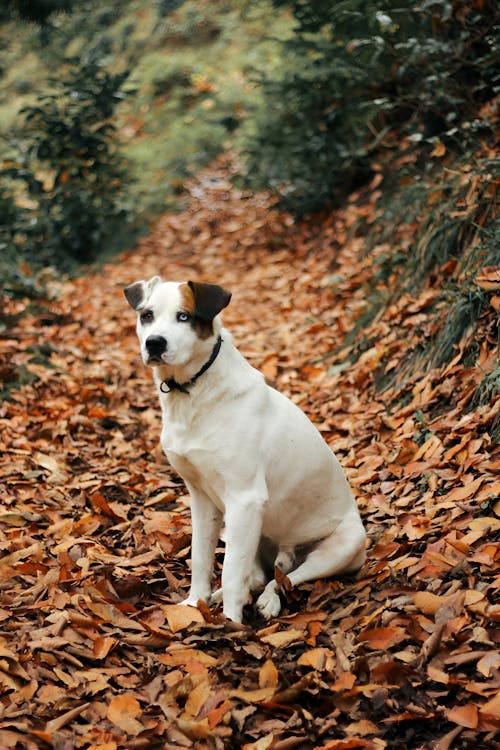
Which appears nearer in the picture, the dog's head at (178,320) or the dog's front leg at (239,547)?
the dog's head at (178,320)

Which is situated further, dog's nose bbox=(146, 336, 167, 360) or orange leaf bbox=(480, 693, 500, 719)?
dog's nose bbox=(146, 336, 167, 360)

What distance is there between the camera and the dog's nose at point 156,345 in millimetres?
3494

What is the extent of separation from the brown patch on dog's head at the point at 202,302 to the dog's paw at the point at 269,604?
1425 mm

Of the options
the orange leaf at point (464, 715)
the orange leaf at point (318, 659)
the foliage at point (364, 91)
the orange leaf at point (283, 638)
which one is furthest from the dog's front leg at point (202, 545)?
the foliage at point (364, 91)

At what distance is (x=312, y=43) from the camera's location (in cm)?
955

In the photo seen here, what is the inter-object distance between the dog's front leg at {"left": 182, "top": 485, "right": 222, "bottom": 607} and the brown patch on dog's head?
0.94 metres

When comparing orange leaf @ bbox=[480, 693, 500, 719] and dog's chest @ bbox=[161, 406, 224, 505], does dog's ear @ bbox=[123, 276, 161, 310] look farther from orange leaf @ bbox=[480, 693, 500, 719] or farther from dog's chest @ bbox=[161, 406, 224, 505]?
orange leaf @ bbox=[480, 693, 500, 719]

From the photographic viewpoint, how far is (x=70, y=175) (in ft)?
41.2

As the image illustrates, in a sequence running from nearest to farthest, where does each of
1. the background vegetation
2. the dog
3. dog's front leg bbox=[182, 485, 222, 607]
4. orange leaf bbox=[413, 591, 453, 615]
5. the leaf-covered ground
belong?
the leaf-covered ground → orange leaf bbox=[413, 591, 453, 615] → the dog → dog's front leg bbox=[182, 485, 222, 607] → the background vegetation

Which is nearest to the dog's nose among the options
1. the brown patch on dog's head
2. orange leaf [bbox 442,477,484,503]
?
the brown patch on dog's head

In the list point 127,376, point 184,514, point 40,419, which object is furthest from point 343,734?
point 127,376

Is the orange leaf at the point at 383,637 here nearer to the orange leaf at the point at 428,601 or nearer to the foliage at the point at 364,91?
the orange leaf at the point at 428,601

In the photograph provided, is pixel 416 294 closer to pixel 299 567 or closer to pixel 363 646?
pixel 299 567

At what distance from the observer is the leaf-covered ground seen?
2.97 meters
